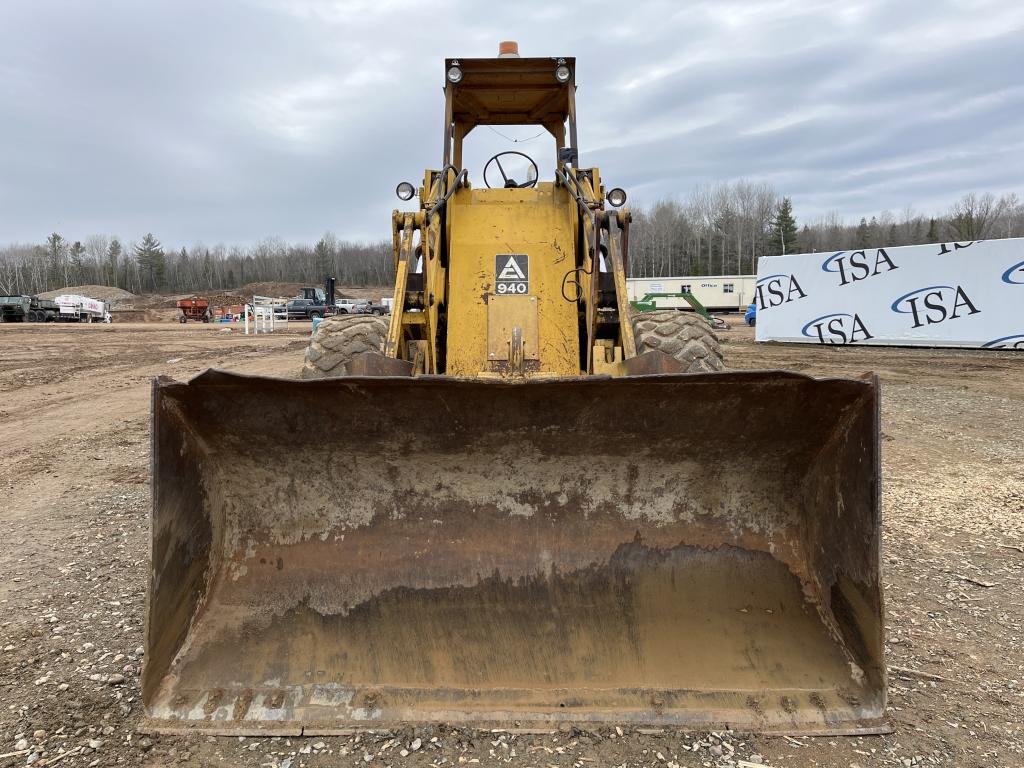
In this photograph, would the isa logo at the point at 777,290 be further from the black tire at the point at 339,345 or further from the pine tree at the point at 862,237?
the pine tree at the point at 862,237

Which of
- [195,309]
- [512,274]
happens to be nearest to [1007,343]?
[512,274]

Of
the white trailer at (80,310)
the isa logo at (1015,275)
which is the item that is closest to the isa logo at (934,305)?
the isa logo at (1015,275)

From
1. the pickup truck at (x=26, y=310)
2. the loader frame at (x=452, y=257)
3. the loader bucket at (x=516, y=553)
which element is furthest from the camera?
the pickup truck at (x=26, y=310)

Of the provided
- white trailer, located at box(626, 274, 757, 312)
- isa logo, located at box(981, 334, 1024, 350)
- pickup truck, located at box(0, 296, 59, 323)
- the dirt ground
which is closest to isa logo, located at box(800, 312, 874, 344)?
isa logo, located at box(981, 334, 1024, 350)

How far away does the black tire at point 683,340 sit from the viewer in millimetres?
4340

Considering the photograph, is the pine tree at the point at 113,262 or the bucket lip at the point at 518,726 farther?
the pine tree at the point at 113,262

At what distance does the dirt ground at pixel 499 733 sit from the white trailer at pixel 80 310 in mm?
37286

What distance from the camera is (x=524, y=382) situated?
92.0 inches

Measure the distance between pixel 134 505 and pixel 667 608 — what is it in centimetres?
386

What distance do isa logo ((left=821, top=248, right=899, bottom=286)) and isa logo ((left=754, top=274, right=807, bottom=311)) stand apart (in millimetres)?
1045

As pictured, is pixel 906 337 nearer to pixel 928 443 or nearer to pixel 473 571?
pixel 928 443

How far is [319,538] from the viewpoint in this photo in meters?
2.62

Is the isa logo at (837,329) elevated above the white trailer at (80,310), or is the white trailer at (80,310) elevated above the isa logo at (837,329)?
the white trailer at (80,310)

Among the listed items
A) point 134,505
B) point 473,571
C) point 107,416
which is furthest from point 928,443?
point 107,416
